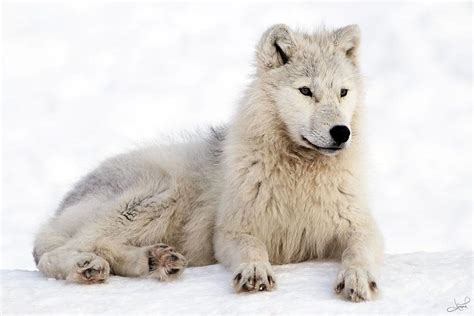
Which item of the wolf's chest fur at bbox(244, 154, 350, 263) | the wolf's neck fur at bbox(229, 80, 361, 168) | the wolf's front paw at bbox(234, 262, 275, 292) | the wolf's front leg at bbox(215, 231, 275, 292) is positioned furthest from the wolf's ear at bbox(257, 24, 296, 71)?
the wolf's front paw at bbox(234, 262, 275, 292)

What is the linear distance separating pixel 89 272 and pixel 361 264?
2047mm

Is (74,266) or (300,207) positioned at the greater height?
(300,207)

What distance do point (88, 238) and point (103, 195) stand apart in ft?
2.11

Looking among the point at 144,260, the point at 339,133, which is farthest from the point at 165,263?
the point at 339,133

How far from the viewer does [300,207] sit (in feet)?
23.4

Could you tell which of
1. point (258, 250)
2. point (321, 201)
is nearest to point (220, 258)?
point (258, 250)

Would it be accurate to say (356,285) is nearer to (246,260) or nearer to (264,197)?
(246,260)

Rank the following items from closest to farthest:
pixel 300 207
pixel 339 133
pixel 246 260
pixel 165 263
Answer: pixel 246 260 → pixel 339 133 → pixel 165 263 → pixel 300 207

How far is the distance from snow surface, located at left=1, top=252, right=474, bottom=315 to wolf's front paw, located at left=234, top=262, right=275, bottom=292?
7 centimetres

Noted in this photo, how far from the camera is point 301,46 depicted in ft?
24.4

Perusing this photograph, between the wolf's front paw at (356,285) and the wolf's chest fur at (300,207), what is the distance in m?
0.93

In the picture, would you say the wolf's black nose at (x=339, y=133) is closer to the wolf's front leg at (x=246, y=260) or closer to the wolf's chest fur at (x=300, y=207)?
the wolf's chest fur at (x=300, y=207)

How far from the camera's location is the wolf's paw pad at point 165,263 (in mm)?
6770
